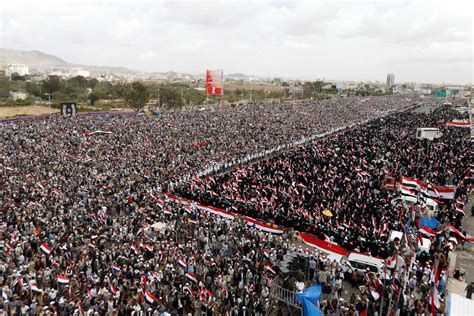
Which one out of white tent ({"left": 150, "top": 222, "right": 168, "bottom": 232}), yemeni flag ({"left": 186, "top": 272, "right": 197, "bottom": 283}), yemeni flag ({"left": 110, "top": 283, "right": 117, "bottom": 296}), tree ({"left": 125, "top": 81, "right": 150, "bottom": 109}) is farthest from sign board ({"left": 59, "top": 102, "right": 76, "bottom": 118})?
yemeni flag ({"left": 186, "top": 272, "right": 197, "bottom": 283})

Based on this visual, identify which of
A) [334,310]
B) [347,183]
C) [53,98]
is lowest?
[334,310]

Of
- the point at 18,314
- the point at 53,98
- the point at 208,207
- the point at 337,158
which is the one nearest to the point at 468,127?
the point at 337,158

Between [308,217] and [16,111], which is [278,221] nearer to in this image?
[308,217]

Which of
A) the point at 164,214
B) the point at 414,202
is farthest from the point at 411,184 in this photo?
the point at 164,214

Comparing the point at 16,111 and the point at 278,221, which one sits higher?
the point at 16,111

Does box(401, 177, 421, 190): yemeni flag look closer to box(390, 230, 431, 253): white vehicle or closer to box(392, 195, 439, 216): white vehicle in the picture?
box(392, 195, 439, 216): white vehicle

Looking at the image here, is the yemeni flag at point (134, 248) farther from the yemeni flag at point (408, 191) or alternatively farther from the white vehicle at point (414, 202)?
the yemeni flag at point (408, 191)
